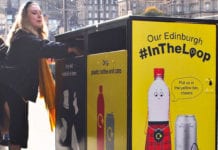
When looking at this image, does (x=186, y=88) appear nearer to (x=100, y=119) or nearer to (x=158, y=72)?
(x=158, y=72)

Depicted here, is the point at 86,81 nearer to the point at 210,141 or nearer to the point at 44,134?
the point at 210,141

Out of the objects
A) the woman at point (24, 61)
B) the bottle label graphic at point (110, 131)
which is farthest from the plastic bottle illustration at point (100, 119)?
the woman at point (24, 61)

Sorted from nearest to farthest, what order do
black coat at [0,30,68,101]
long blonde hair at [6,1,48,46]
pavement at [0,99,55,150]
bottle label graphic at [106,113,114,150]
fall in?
bottle label graphic at [106,113,114,150] < black coat at [0,30,68,101] < long blonde hair at [6,1,48,46] < pavement at [0,99,55,150]

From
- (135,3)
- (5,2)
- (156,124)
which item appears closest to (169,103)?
(156,124)

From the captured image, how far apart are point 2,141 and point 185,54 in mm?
2542

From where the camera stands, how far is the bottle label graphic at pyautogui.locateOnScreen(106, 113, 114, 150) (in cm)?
387

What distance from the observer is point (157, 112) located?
3.65 metres

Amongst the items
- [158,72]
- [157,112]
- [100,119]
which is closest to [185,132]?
[157,112]

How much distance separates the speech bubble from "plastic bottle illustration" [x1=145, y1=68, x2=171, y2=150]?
2.4 inches

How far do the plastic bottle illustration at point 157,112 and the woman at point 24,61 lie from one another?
1.50 m

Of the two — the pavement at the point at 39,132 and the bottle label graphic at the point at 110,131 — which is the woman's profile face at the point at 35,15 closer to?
the pavement at the point at 39,132

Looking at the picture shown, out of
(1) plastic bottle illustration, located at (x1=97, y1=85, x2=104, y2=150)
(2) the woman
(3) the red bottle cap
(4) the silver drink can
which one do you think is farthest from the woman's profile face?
(4) the silver drink can

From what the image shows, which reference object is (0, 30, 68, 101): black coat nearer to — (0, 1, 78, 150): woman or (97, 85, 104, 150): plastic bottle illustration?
(0, 1, 78, 150): woman

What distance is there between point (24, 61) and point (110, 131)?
5.00 ft
